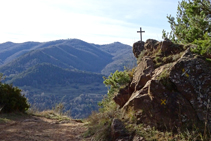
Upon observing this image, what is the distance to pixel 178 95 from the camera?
5.96 m

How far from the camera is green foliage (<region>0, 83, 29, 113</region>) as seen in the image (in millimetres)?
11055

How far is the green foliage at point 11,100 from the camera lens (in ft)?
36.3

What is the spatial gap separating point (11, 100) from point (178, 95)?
813 centimetres

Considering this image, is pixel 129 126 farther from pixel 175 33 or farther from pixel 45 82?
pixel 45 82

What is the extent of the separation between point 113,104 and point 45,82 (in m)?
176

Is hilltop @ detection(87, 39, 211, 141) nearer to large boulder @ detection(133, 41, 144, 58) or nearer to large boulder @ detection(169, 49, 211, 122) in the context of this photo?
large boulder @ detection(169, 49, 211, 122)

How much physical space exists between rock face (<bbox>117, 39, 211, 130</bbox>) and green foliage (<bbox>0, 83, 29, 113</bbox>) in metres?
6.45

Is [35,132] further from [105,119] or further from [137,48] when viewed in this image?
[137,48]

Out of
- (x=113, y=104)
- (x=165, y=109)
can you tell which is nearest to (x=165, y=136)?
(x=165, y=109)

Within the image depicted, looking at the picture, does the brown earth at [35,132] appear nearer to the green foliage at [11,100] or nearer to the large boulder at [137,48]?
the green foliage at [11,100]

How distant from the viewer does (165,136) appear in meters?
5.54

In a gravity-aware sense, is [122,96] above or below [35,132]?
above

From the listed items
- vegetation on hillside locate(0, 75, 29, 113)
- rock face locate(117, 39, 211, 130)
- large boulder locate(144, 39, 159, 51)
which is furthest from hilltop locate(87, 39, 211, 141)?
vegetation on hillside locate(0, 75, 29, 113)

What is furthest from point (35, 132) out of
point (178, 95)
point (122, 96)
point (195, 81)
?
point (195, 81)
